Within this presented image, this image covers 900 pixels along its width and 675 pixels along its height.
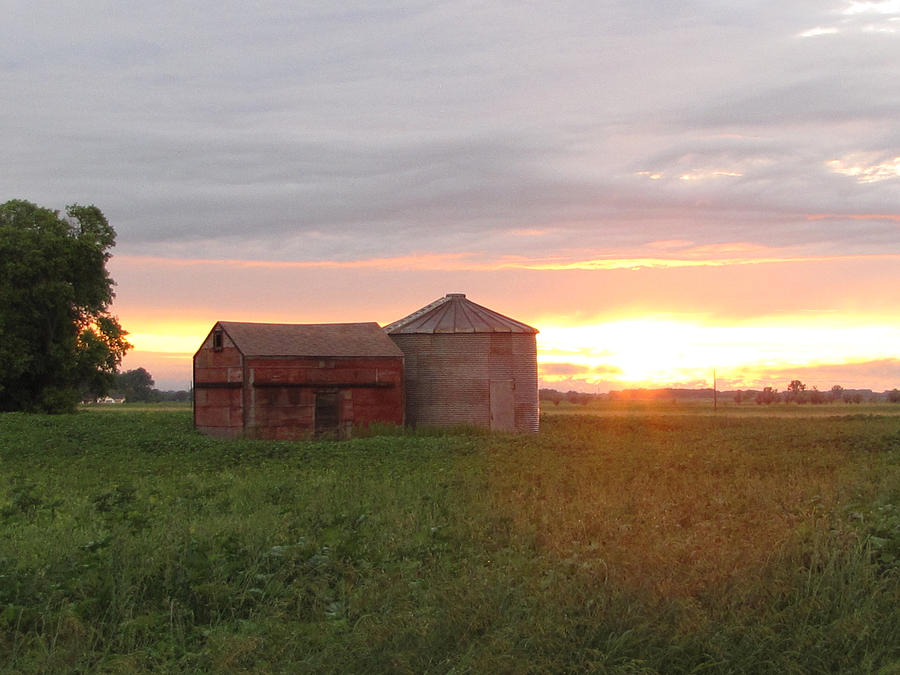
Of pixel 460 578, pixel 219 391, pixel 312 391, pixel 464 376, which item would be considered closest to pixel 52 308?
pixel 219 391

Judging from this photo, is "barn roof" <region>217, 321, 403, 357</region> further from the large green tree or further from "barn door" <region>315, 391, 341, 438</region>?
the large green tree

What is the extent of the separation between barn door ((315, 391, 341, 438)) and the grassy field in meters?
17.8

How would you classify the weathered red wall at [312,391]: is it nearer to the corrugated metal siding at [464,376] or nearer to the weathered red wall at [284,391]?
the weathered red wall at [284,391]

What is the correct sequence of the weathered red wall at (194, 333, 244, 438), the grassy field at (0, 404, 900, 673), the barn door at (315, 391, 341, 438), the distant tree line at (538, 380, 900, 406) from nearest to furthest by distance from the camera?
1. the grassy field at (0, 404, 900, 673)
2. the weathered red wall at (194, 333, 244, 438)
3. the barn door at (315, 391, 341, 438)
4. the distant tree line at (538, 380, 900, 406)

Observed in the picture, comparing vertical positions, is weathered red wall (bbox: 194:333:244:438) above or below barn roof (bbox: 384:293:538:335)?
below

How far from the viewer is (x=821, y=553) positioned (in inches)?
337

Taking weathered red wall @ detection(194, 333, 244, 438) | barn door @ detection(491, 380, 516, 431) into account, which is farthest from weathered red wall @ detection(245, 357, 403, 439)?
barn door @ detection(491, 380, 516, 431)

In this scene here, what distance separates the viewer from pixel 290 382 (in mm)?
33312

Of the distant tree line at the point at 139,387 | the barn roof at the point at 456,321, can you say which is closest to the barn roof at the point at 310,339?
the barn roof at the point at 456,321

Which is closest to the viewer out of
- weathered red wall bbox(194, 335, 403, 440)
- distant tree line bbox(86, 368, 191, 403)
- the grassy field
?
the grassy field

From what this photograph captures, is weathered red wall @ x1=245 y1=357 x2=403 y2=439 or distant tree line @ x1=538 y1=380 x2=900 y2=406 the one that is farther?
distant tree line @ x1=538 y1=380 x2=900 y2=406

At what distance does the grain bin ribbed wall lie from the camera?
119 feet

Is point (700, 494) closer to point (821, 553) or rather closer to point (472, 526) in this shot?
point (472, 526)

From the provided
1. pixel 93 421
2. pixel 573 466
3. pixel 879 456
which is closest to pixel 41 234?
pixel 93 421
